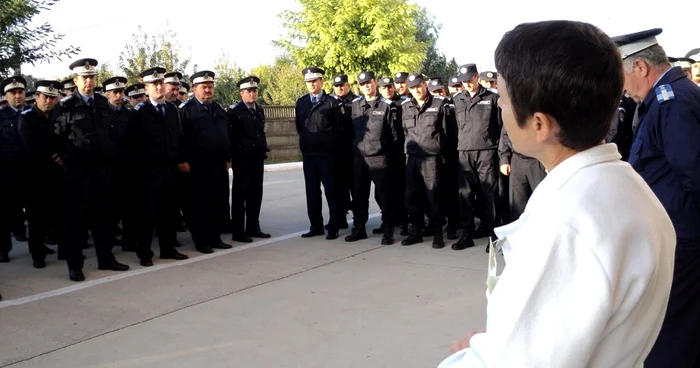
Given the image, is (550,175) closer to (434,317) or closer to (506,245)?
(506,245)

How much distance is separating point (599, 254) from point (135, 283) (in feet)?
18.3

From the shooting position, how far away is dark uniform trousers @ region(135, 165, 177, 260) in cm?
684

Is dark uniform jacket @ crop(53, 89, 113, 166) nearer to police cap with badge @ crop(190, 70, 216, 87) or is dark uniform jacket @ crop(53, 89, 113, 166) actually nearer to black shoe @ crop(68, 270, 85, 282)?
black shoe @ crop(68, 270, 85, 282)

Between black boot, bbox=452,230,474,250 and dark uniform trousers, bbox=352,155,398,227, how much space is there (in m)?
0.89

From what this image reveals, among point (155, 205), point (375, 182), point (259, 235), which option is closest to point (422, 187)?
point (375, 182)

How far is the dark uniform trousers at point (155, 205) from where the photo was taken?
6844mm

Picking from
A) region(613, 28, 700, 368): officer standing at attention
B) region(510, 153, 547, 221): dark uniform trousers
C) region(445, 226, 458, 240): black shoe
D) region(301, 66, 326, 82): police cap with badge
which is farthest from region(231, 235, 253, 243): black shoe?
region(613, 28, 700, 368): officer standing at attention

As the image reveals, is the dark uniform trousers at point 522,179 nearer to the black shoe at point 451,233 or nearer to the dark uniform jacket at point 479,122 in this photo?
the dark uniform jacket at point 479,122

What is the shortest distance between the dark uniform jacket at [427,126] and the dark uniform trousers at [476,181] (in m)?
0.33

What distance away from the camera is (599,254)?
41.8 inches

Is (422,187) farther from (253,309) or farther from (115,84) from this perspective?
(115,84)

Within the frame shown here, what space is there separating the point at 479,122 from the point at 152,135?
3.62 m

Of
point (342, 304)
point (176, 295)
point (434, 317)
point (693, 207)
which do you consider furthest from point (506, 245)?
point (176, 295)

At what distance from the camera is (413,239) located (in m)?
7.56
